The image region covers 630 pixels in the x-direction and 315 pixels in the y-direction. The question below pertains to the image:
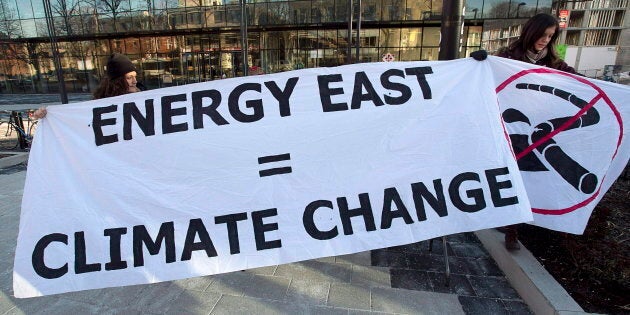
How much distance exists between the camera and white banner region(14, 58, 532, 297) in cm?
246

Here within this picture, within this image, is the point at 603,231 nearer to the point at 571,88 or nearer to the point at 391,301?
the point at 571,88

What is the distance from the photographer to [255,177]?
255cm

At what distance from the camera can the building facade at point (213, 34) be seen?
66.5 ft

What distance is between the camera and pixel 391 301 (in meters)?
2.87

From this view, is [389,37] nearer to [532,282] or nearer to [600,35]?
[532,282]

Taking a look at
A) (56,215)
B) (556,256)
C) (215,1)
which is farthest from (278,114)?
(215,1)

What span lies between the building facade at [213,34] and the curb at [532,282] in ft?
56.8

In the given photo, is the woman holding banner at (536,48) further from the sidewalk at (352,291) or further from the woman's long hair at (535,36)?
the sidewalk at (352,291)

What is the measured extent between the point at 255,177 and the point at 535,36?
2.60 m

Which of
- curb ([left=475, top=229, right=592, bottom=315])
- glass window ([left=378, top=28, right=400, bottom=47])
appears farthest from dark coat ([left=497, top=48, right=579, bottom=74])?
glass window ([left=378, top=28, right=400, bottom=47])

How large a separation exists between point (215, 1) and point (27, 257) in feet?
73.7

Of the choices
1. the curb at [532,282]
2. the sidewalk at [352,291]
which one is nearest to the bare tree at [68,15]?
the sidewalk at [352,291]

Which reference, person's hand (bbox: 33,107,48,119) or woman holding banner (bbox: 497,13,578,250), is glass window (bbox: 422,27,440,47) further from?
person's hand (bbox: 33,107,48,119)

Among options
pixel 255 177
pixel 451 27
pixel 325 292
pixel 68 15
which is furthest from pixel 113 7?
pixel 325 292
